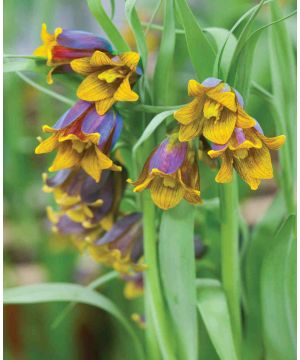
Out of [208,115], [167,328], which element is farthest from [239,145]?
[167,328]

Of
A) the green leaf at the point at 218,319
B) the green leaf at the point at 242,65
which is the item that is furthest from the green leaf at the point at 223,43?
the green leaf at the point at 218,319

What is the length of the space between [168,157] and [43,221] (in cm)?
78

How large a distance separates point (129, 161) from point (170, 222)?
87 mm

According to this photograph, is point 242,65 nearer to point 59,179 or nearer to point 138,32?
point 138,32

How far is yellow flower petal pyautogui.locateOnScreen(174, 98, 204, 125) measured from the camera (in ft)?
1.92

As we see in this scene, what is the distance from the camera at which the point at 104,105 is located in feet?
2.06

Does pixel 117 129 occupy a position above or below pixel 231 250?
above

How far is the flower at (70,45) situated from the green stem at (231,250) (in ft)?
0.58

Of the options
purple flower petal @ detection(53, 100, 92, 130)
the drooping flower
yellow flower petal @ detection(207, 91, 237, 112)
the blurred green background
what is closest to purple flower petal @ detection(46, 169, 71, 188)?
the drooping flower

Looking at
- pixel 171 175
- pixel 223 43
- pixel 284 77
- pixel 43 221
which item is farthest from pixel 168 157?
pixel 43 221

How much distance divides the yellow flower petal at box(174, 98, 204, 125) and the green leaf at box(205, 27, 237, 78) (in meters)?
0.04

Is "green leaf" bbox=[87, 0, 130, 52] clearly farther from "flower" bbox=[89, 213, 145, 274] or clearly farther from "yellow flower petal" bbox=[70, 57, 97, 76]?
"flower" bbox=[89, 213, 145, 274]

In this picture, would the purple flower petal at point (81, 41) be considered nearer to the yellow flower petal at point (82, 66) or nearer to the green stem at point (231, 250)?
the yellow flower petal at point (82, 66)

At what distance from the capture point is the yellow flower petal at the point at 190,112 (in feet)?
1.92
